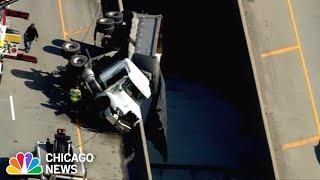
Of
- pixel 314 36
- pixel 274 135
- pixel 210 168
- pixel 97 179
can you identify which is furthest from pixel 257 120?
pixel 97 179

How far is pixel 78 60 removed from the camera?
34375 millimetres

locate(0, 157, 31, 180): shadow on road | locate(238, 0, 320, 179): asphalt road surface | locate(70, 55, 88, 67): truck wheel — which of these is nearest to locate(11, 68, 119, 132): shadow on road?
locate(70, 55, 88, 67): truck wheel

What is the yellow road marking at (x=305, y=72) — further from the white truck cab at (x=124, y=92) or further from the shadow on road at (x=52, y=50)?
the shadow on road at (x=52, y=50)

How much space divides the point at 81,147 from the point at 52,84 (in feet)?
14.1

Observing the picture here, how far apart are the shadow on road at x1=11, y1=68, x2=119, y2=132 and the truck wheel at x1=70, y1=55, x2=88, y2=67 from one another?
143 cm

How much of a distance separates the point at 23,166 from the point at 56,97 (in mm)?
5929

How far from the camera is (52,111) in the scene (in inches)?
1324

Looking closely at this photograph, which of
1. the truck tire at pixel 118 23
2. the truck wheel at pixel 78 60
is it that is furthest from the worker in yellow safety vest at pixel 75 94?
the truck tire at pixel 118 23

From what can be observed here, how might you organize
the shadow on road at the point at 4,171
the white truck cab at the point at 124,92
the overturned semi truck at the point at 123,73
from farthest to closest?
the overturned semi truck at the point at 123,73
the white truck cab at the point at 124,92
the shadow on road at the point at 4,171

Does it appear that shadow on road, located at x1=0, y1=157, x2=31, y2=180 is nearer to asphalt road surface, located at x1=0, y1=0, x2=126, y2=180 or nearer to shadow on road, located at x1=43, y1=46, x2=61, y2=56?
asphalt road surface, located at x1=0, y1=0, x2=126, y2=180

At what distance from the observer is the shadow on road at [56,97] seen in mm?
33656

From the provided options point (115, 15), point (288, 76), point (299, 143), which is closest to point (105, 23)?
point (115, 15)

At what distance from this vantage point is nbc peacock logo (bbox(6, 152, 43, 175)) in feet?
95.5

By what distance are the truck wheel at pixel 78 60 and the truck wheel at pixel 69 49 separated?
446mm
